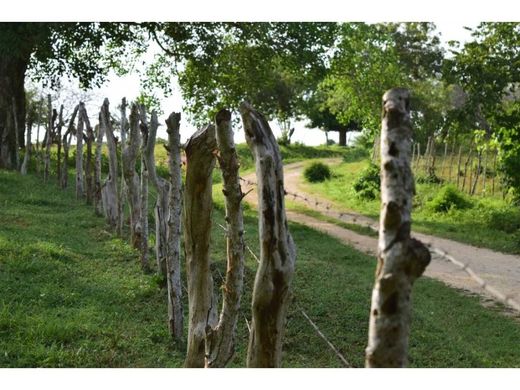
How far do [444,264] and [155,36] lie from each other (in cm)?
803

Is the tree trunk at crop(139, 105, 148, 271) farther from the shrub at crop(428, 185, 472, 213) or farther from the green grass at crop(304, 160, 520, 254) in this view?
the shrub at crop(428, 185, 472, 213)

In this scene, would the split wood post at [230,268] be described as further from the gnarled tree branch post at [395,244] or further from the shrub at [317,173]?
the shrub at [317,173]

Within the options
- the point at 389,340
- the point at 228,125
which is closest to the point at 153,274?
the point at 228,125

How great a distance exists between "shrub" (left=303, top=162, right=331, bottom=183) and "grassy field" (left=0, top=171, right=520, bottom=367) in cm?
1072

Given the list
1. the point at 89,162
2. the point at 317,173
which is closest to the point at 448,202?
the point at 89,162

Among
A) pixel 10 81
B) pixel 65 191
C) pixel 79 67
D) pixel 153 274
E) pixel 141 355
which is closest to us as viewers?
pixel 141 355

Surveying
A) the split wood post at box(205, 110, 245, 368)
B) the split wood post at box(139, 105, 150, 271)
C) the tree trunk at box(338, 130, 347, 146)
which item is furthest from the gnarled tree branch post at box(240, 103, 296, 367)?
the tree trunk at box(338, 130, 347, 146)

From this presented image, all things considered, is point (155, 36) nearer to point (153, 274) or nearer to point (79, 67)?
point (79, 67)

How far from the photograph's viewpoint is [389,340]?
6.56 feet

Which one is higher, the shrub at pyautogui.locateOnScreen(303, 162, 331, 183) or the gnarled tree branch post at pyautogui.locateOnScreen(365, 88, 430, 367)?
the gnarled tree branch post at pyautogui.locateOnScreen(365, 88, 430, 367)

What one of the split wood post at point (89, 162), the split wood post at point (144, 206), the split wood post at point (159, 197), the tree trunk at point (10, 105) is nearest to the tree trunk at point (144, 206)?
the split wood post at point (144, 206)

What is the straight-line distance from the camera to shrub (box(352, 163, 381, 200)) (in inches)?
617

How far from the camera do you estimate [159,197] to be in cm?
659

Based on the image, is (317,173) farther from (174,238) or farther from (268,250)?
(268,250)
